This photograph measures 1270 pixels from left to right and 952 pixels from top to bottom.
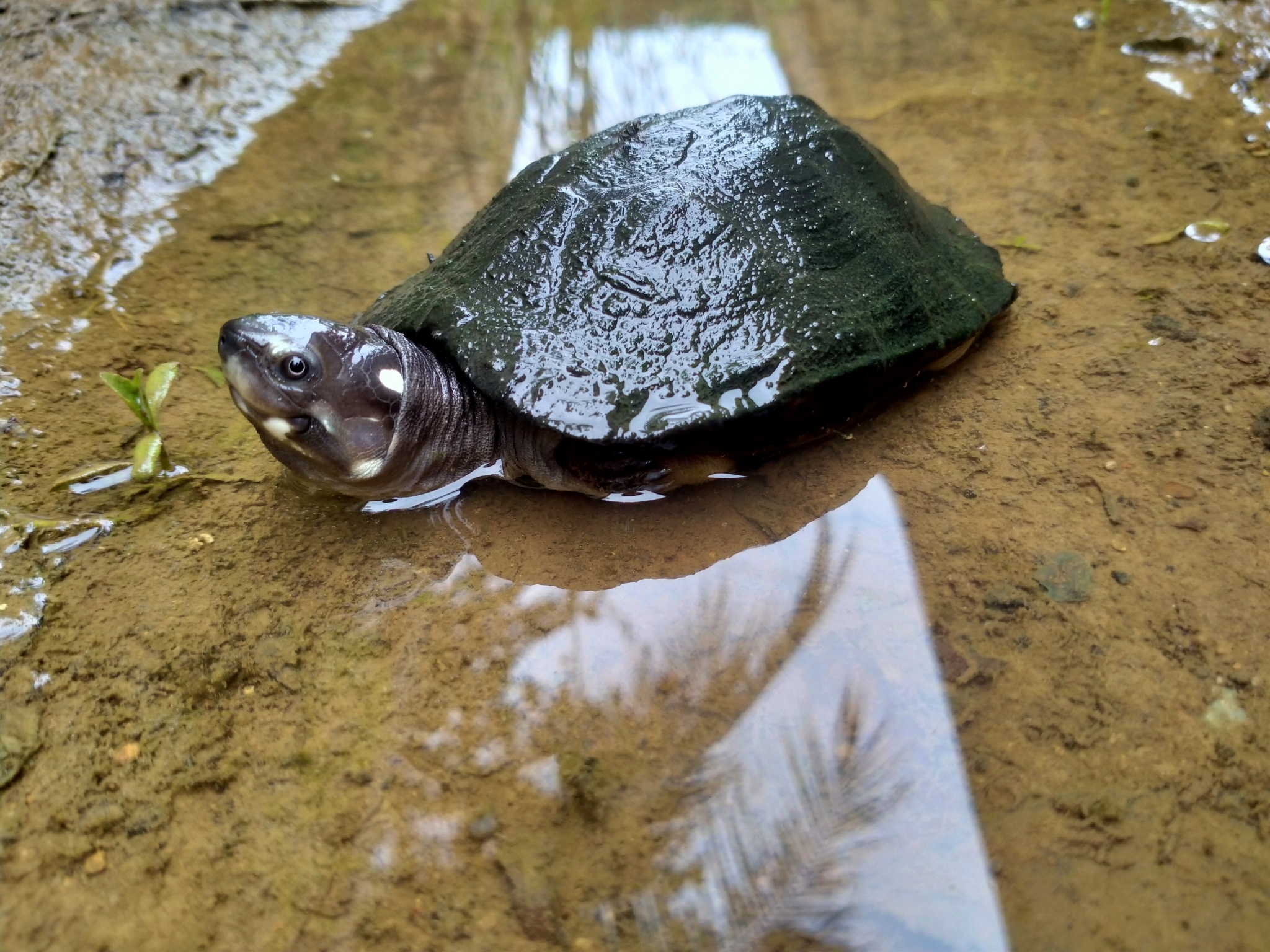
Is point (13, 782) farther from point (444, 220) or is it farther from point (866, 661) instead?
point (444, 220)

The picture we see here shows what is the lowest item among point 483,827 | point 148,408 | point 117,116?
point 483,827

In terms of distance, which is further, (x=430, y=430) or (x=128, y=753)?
(x=430, y=430)

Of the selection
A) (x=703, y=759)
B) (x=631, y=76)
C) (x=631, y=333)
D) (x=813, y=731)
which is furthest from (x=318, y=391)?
(x=631, y=76)

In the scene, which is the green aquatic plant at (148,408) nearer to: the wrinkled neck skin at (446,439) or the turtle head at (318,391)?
the turtle head at (318,391)

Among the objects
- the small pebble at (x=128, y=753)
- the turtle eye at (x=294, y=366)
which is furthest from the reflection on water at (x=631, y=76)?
the small pebble at (x=128, y=753)

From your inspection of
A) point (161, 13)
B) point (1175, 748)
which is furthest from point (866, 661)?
point (161, 13)

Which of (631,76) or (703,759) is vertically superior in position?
(631,76)

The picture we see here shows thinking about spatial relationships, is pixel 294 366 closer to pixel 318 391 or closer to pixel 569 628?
pixel 318 391
